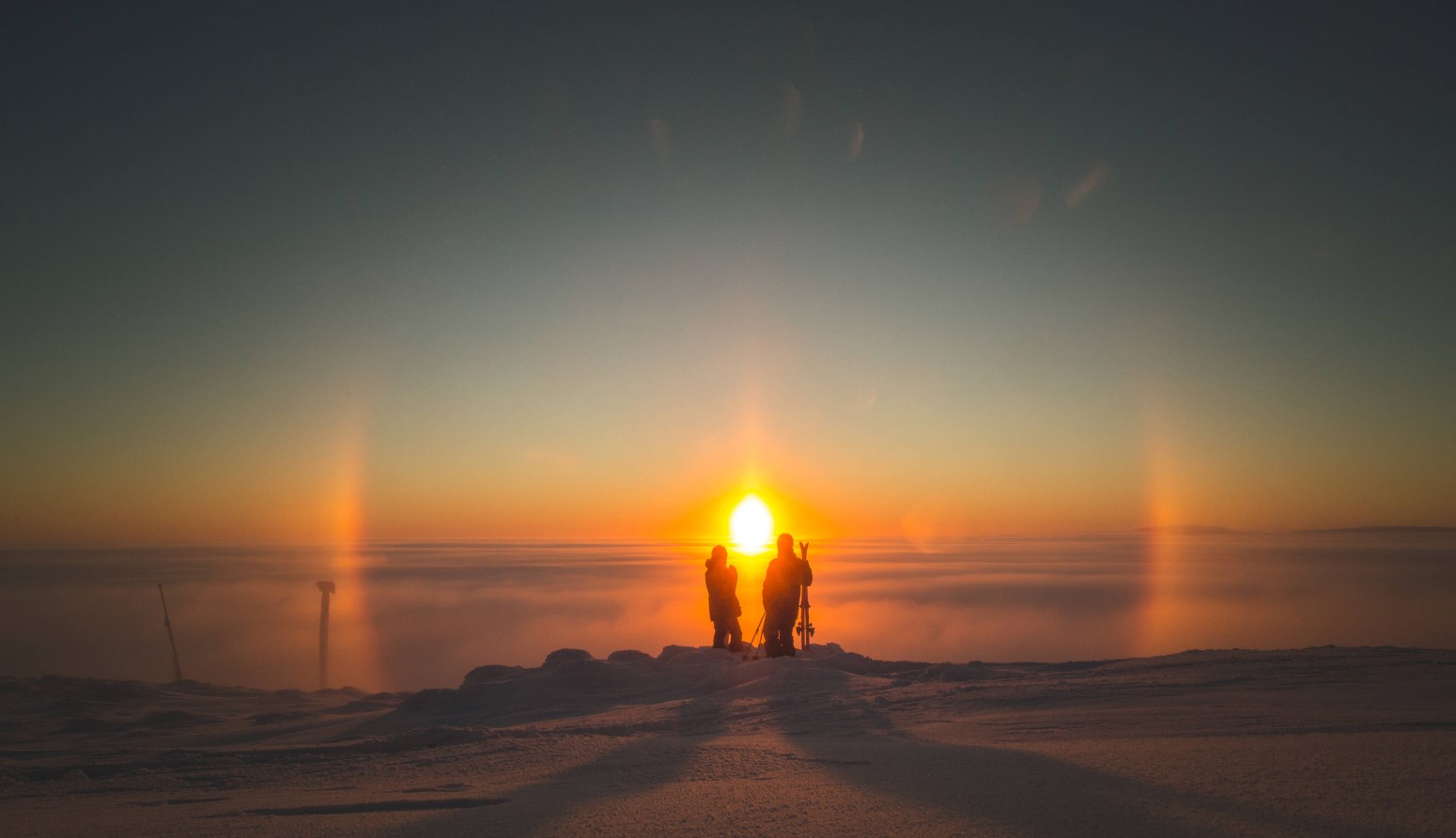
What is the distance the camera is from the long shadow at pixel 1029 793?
4.46 meters

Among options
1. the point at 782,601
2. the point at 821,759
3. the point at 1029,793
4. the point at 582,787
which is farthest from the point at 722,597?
the point at 1029,793

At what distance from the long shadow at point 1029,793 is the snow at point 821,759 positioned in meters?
0.02

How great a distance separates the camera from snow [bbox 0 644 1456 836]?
487 cm

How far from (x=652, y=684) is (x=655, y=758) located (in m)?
6.21

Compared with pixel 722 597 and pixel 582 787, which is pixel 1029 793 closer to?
pixel 582 787

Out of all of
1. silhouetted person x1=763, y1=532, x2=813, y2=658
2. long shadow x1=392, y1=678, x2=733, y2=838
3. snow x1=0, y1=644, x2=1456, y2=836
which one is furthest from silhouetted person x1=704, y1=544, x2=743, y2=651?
long shadow x1=392, y1=678, x2=733, y2=838

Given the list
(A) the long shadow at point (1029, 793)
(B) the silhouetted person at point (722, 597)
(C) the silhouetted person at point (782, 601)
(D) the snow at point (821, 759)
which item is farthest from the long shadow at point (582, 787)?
(B) the silhouetted person at point (722, 597)

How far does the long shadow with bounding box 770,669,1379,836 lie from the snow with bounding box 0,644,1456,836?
0.02 meters

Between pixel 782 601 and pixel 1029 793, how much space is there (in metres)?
11.1

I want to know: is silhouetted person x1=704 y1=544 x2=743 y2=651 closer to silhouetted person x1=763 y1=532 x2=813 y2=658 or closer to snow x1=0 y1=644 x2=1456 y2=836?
silhouetted person x1=763 y1=532 x2=813 y2=658

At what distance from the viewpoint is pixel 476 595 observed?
6019 cm

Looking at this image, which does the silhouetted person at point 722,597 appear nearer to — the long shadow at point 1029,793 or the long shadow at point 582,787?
the long shadow at point 582,787

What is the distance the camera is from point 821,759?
6.72 m

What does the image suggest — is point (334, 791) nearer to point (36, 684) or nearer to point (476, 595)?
point (36, 684)
